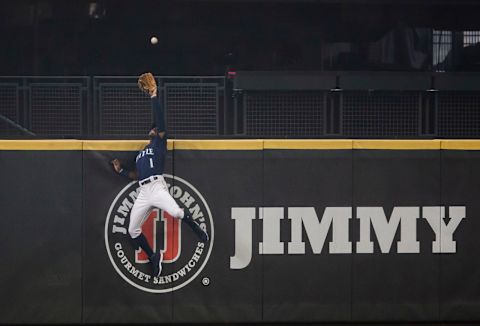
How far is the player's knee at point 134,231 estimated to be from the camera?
353 inches

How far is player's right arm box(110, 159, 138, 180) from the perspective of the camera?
896cm

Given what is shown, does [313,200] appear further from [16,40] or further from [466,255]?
[16,40]

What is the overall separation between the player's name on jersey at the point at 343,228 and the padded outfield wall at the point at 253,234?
11mm

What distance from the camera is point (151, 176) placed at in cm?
891

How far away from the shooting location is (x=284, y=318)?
913cm

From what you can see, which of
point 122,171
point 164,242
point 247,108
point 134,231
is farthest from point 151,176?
point 247,108

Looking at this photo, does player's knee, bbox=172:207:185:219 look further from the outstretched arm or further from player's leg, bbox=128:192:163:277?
the outstretched arm

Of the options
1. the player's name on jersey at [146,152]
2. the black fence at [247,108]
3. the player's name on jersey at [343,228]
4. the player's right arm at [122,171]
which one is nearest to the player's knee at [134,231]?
the player's right arm at [122,171]

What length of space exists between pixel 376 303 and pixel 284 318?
2.95 ft

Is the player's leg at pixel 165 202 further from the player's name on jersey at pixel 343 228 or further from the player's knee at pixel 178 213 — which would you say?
the player's name on jersey at pixel 343 228

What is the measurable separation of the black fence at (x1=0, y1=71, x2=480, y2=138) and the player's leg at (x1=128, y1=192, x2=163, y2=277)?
2.77ft

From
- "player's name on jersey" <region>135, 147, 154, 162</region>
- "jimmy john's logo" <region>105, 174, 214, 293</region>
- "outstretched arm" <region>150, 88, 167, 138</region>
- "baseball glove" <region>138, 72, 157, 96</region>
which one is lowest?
"jimmy john's logo" <region>105, 174, 214, 293</region>

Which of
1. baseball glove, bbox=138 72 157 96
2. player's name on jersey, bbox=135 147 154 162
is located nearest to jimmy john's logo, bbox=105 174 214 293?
player's name on jersey, bbox=135 147 154 162

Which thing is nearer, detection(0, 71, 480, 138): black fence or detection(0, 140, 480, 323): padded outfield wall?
detection(0, 140, 480, 323): padded outfield wall
